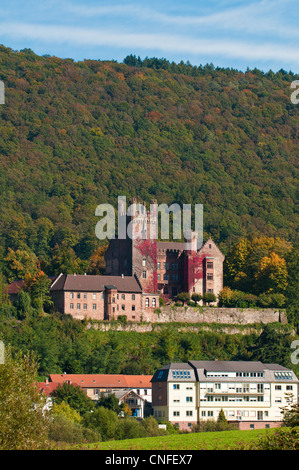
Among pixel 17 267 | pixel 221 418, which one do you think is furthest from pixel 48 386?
pixel 17 267

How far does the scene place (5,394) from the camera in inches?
2063

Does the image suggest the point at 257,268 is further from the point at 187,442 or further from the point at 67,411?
the point at 187,442

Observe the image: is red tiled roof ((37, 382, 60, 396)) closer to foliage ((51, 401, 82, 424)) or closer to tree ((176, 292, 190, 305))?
foliage ((51, 401, 82, 424))

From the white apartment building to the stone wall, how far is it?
492 inches

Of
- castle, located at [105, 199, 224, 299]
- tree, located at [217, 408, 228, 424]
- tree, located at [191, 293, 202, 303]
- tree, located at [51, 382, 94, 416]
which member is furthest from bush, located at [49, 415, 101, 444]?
tree, located at [191, 293, 202, 303]

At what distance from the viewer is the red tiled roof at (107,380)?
92750 millimetres

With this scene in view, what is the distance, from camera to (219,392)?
9100 centimetres

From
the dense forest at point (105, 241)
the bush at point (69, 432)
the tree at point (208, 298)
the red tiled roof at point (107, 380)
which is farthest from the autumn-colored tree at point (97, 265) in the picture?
the bush at point (69, 432)

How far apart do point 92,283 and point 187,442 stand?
38911 millimetres

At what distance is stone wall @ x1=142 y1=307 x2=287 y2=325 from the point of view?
105125 mm

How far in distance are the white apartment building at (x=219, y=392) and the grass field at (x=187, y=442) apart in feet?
48.8

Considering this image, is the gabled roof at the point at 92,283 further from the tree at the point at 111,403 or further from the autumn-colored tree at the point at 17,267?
the tree at the point at 111,403
